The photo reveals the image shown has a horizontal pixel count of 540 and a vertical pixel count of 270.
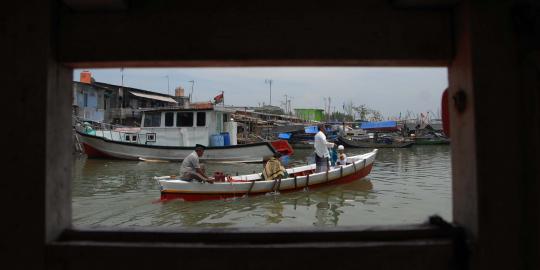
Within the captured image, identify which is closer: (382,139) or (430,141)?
(382,139)

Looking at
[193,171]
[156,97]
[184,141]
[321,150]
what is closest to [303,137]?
[156,97]

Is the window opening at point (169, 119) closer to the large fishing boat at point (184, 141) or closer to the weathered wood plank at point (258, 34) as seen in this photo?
the large fishing boat at point (184, 141)

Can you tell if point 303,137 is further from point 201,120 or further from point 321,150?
point 321,150

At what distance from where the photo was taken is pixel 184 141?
21.0 metres

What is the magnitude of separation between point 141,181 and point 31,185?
13.1 metres

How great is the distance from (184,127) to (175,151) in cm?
138

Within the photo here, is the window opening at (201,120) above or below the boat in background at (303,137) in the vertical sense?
above

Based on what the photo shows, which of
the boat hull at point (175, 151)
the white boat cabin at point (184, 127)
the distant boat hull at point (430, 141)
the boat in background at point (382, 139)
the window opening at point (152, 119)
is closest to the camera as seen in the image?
the boat hull at point (175, 151)

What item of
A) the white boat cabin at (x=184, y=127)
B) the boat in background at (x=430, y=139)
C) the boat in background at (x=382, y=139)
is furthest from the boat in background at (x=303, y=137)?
the white boat cabin at (x=184, y=127)

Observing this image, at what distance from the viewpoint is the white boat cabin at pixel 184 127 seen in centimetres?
2094

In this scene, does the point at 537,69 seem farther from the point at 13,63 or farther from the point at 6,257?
the point at 6,257

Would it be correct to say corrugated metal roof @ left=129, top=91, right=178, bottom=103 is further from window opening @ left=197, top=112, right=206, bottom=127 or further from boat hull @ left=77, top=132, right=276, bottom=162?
window opening @ left=197, top=112, right=206, bottom=127

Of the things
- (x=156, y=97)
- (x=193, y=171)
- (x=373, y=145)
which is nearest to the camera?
(x=193, y=171)

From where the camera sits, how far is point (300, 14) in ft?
6.80
